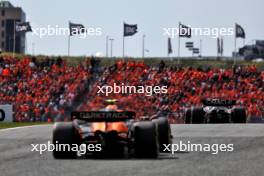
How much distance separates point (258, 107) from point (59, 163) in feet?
91.8

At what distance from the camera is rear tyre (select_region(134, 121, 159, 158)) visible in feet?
50.2

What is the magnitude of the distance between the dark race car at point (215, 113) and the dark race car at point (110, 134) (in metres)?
15.7

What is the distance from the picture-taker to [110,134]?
15.4 metres

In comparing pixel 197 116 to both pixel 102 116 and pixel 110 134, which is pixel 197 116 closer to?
pixel 102 116

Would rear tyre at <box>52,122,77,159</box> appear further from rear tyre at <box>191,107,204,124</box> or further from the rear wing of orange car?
rear tyre at <box>191,107,204,124</box>

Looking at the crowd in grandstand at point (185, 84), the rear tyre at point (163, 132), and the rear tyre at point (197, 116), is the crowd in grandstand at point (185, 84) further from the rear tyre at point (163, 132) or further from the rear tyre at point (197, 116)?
the rear tyre at point (163, 132)

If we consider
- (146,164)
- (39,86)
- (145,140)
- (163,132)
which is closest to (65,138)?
(145,140)

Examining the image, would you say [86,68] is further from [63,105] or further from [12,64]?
[63,105]

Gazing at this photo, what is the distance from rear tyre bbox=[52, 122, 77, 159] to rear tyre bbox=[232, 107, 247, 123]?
16.8m

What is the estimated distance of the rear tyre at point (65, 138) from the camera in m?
15.2

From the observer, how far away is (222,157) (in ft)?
51.4

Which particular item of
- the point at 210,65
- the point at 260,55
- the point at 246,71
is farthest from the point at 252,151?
the point at 260,55

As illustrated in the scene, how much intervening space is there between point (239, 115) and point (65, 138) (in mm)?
17077
